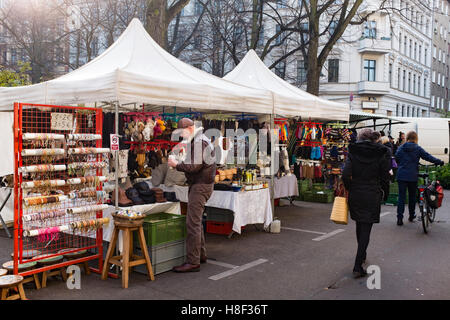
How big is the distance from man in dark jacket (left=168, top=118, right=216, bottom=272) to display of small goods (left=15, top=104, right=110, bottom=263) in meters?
1.03

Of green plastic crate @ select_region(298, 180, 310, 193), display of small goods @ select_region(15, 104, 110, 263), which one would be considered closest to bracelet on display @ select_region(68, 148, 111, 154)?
display of small goods @ select_region(15, 104, 110, 263)

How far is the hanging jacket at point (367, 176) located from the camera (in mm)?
5312

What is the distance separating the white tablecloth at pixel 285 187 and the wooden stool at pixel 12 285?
244 inches

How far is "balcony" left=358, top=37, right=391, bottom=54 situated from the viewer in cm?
3434

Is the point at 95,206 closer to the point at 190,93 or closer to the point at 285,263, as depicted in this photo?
the point at 190,93

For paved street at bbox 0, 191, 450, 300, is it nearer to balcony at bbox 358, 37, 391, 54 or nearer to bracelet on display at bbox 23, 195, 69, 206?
bracelet on display at bbox 23, 195, 69, 206

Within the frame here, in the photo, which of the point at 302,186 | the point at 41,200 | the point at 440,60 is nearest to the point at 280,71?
the point at 302,186

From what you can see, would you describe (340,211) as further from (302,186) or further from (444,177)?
(444,177)

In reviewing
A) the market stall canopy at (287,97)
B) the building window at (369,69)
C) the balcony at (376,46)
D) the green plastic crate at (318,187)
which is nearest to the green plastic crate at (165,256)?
the market stall canopy at (287,97)

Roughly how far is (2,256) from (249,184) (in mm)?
4014

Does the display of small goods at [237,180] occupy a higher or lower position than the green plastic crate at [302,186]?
higher

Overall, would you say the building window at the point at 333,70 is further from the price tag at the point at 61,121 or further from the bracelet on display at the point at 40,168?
the bracelet on display at the point at 40,168

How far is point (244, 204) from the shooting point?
741 centimetres

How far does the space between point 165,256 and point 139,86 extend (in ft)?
7.11
